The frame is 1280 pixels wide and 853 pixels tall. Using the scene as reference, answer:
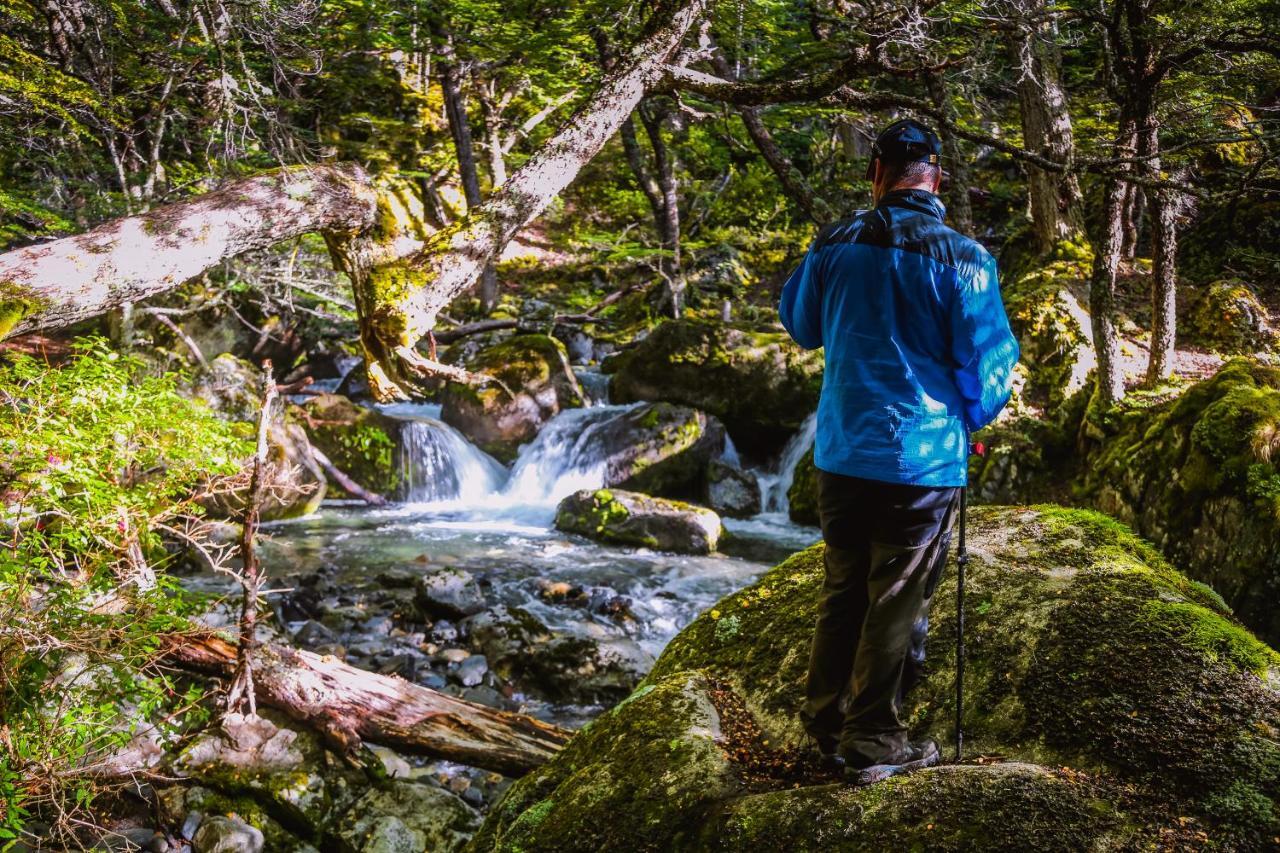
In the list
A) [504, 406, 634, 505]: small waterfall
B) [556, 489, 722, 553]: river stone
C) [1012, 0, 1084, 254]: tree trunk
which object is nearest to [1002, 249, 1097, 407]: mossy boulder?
[1012, 0, 1084, 254]: tree trunk

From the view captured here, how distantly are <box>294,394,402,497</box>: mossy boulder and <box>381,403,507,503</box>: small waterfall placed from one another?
0.21 meters

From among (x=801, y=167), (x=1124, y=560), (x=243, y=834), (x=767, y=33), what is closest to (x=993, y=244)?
(x=767, y=33)

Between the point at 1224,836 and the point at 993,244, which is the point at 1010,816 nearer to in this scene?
the point at 1224,836

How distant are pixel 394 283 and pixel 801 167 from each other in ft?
76.8

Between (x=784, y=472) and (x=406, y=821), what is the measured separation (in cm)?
1057

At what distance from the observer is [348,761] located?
500cm

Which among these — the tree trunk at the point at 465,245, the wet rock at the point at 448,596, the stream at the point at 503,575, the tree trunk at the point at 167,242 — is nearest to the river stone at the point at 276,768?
the stream at the point at 503,575

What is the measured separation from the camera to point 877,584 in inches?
97.9

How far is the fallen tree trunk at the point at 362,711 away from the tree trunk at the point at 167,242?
2.83 m

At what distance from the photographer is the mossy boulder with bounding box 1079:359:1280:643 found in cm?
524

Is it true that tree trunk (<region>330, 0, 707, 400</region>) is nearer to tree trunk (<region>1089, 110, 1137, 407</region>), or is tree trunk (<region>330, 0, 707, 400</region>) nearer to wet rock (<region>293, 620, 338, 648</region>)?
tree trunk (<region>1089, 110, 1137, 407</region>)

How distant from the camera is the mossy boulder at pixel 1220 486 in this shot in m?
5.24

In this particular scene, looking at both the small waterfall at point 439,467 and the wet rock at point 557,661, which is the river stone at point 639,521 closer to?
the small waterfall at point 439,467

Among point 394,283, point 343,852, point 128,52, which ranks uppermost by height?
point 128,52
